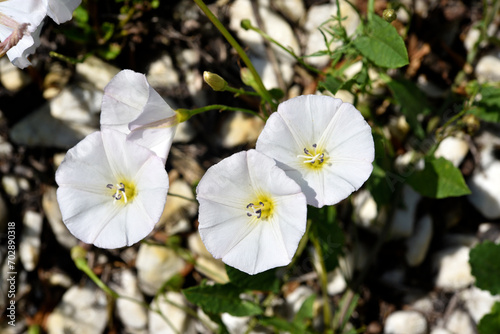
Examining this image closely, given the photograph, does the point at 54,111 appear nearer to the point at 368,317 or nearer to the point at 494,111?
the point at 368,317

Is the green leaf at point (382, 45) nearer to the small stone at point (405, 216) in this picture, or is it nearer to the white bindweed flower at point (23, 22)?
the small stone at point (405, 216)

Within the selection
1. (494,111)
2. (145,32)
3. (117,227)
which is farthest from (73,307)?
(494,111)

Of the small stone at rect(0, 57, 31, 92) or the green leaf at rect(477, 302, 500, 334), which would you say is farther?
the small stone at rect(0, 57, 31, 92)

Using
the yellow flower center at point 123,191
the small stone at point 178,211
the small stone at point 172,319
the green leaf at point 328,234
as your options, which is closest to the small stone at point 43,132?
the small stone at point 178,211

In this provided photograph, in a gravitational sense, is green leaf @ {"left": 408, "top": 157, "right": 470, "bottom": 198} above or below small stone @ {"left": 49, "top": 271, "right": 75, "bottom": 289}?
above

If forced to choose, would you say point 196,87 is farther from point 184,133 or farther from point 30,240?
point 30,240

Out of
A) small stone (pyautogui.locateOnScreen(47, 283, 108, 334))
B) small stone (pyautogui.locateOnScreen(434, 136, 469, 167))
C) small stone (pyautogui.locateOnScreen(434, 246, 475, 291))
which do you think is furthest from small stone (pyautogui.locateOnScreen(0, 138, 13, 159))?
small stone (pyautogui.locateOnScreen(434, 246, 475, 291))

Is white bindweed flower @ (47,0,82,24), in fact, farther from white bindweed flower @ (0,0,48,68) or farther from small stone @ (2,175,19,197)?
small stone @ (2,175,19,197)
